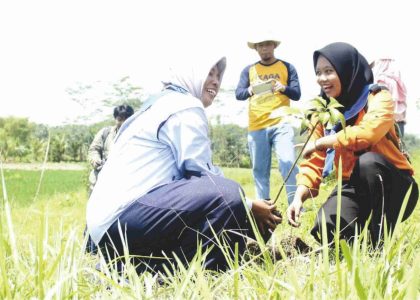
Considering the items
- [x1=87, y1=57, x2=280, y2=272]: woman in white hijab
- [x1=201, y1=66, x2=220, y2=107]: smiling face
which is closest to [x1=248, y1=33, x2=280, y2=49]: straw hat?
[x1=201, y1=66, x2=220, y2=107]: smiling face

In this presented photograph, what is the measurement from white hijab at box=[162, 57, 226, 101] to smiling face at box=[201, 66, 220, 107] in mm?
45

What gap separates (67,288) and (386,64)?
490 cm

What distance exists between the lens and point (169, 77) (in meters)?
2.46

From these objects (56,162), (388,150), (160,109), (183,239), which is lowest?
(56,162)

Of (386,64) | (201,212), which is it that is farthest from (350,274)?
(386,64)

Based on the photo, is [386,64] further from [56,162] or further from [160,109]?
[56,162]

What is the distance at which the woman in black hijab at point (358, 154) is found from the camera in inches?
97.3

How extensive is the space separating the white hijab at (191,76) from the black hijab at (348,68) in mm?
540

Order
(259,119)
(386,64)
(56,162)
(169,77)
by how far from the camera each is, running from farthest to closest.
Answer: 1. (56,162)
2. (386,64)
3. (259,119)
4. (169,77)

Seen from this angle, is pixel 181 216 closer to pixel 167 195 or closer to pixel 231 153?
pixel 167 195

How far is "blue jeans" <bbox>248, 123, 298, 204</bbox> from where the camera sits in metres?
4.48

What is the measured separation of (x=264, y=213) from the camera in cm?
225

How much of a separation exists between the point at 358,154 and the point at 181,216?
0.95 metres

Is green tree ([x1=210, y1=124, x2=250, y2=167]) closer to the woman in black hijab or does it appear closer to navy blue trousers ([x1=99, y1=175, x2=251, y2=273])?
navy blue trousers ([x1=99, y1=175, x2=251, y2=273])
